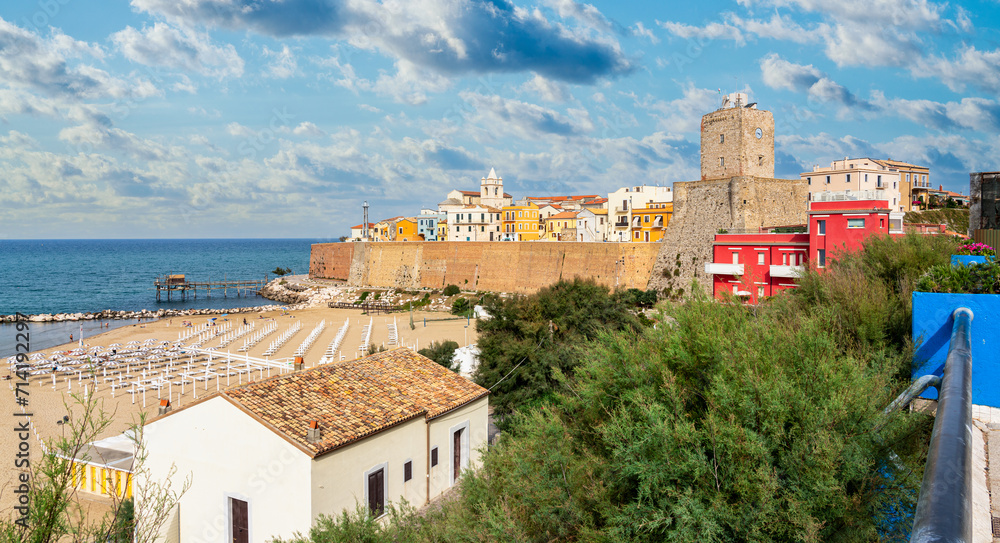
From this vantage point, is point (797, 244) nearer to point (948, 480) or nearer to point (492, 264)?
point (948, 480)

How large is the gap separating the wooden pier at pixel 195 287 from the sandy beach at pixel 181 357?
68.2 ft

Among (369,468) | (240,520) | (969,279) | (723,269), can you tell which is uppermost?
(969,279)

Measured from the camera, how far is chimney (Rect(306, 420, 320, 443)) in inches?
359

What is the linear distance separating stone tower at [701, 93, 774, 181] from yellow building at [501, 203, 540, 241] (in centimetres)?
2822

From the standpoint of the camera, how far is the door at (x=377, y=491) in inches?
399

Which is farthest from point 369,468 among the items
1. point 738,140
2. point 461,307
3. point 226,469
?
point 461,307

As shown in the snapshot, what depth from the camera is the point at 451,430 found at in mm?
12422

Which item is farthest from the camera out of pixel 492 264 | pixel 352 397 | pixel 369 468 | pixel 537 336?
pixel 492 264

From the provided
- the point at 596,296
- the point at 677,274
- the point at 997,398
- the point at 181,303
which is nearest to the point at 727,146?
the point at 677,274

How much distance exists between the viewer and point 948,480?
1573mm

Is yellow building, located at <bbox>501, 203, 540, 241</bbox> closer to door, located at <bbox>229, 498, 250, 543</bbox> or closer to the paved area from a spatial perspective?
door, located at <bbox>229, 498, 250, 543</bbox>

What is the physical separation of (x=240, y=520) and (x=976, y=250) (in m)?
11.3

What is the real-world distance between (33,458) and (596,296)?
17.2 meters

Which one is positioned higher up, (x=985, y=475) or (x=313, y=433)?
(x=985, y=475)
